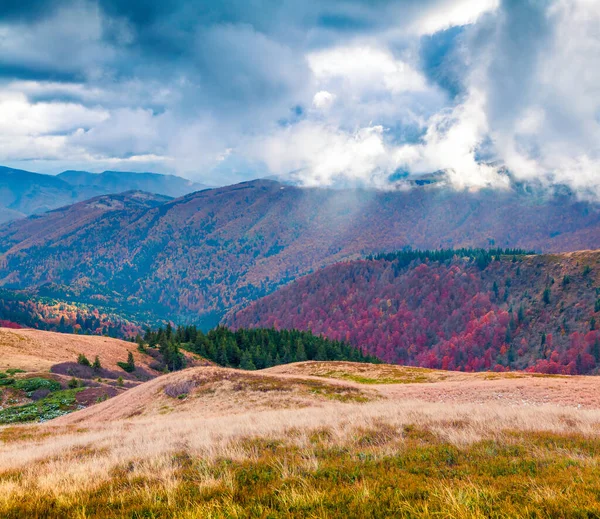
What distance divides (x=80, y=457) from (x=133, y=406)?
77.2ft

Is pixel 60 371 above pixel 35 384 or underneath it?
underneath

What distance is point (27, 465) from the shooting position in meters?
11.3

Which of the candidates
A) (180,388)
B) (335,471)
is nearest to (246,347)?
(180,388)

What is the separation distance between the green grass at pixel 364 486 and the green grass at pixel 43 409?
36.6 metres

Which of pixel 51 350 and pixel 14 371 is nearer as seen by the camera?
pixel 14 371

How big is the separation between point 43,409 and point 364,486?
153 ft

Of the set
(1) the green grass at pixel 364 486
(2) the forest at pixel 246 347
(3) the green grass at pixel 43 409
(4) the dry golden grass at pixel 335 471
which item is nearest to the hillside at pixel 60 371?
(3) the green grass at pixel 43 409

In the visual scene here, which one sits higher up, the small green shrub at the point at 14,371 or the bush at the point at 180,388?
the bush at the point at 180,388

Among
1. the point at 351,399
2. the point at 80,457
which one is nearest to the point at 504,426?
the point at 80,457

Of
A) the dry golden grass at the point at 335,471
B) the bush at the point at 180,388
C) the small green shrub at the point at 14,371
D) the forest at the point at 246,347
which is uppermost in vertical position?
the dry golden grass at the point at 335,471

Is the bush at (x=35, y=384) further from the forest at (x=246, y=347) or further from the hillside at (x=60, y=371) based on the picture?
the forest at (x=246, y=347)

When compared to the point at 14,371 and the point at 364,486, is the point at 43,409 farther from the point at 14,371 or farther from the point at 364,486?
the point at 364,486

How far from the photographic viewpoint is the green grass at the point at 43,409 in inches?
1478

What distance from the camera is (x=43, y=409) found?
40219mm
